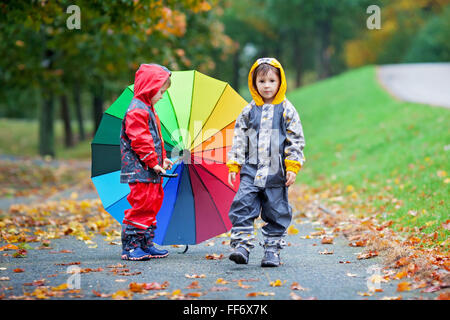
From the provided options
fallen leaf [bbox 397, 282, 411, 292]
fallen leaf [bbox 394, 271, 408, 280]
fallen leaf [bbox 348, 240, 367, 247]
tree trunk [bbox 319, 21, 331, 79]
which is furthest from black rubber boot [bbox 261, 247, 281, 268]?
tree trunk [bbox 319, 21, 331, 79]

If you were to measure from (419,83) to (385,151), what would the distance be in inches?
435

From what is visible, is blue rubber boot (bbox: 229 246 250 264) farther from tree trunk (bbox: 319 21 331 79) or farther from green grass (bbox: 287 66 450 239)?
tree trunk (bbox: 319 21 331 79)

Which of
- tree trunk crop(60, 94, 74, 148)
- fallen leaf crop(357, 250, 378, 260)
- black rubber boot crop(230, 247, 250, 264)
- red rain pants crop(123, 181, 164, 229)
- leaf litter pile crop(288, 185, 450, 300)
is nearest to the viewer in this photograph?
leaf litter pile crop(288, 185, 450, 300)

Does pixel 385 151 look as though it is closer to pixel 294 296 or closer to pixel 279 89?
pixel 279 89

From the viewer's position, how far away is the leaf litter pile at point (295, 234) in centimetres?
398

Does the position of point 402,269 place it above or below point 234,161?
below

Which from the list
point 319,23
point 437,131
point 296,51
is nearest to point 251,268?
point 437,131

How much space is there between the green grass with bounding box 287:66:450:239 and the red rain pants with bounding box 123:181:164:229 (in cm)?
301

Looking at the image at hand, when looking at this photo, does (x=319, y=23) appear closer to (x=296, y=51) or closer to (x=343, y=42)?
(x=296, y=51)

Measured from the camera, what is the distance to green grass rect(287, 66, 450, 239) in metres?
7.18

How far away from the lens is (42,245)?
6.05 m

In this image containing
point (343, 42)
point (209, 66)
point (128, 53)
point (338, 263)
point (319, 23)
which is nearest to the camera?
point (338, 263)
